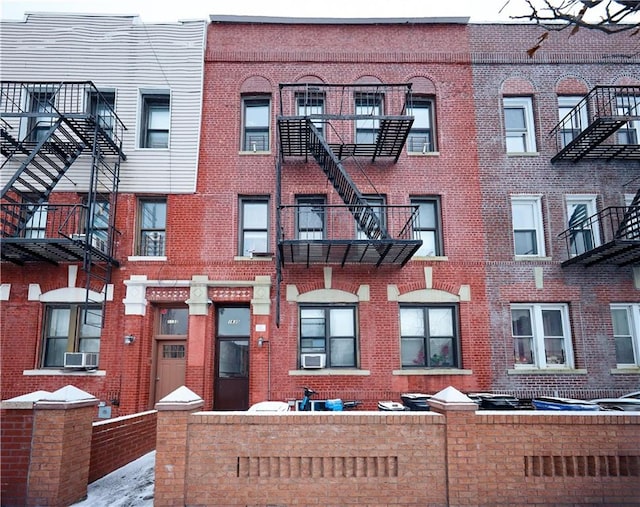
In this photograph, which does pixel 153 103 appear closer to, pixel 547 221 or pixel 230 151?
pixel 230 151

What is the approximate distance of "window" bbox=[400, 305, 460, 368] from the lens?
522 inches

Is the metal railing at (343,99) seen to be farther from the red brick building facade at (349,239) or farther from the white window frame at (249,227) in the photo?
the white window frame at (249,227)

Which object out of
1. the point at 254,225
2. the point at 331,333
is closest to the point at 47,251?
the point at 254,225

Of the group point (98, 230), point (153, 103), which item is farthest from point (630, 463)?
point (153, 103)

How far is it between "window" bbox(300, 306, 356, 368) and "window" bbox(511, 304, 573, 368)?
4512mm

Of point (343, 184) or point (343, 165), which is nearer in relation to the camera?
point (343, 184)

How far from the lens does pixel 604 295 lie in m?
13.4

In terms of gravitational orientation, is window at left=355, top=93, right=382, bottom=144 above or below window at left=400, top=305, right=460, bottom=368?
above

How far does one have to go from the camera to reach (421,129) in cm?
1466

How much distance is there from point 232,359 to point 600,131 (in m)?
11.8

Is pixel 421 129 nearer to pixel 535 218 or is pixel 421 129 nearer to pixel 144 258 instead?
pixel 535 218

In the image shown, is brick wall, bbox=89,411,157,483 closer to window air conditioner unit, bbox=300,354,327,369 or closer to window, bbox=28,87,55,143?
window air conditioner unit, bbox=300,354,327,369

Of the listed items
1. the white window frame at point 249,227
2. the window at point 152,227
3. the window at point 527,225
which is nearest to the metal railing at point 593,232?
the window at point 527,225

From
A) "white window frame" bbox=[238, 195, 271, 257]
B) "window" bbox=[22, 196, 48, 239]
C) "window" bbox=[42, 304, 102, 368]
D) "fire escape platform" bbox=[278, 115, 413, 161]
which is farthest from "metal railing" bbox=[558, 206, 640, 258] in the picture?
"window" bbox=[22, 196, 48, 239]
